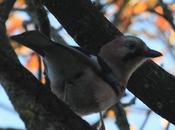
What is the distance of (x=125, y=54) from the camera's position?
3105mm

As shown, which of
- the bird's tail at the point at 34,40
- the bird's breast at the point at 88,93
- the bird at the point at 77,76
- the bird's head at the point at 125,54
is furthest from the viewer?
the bird's head at the point at 125,54

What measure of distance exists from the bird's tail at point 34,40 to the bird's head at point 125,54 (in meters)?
0.57

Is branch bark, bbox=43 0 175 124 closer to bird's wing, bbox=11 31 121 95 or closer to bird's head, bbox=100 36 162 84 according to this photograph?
bird's head, bbox=100 36 162 84

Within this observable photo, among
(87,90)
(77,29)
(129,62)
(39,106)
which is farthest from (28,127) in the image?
(77,29)

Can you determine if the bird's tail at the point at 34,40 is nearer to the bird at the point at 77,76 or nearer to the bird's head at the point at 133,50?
the bird at the point at 77,76

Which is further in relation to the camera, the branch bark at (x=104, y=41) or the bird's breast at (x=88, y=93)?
the branch bark at (x=104, y=41)

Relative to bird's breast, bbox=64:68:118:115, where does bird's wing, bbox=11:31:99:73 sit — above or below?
above

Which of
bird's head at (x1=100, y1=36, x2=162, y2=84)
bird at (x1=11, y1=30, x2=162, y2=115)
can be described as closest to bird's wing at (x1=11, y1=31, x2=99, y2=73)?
bird at (x1=11, y1=30, x2=162, y2=115)

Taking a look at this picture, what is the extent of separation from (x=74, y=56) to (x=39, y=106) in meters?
0.35

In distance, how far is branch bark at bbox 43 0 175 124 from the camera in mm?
3275

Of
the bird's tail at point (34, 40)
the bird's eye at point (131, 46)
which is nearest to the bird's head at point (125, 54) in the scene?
the bird's eye at point (131, 46)

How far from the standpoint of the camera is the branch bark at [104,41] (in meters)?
3.28

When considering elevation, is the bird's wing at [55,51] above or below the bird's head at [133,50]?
above

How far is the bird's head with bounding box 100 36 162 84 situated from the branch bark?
0.20m
